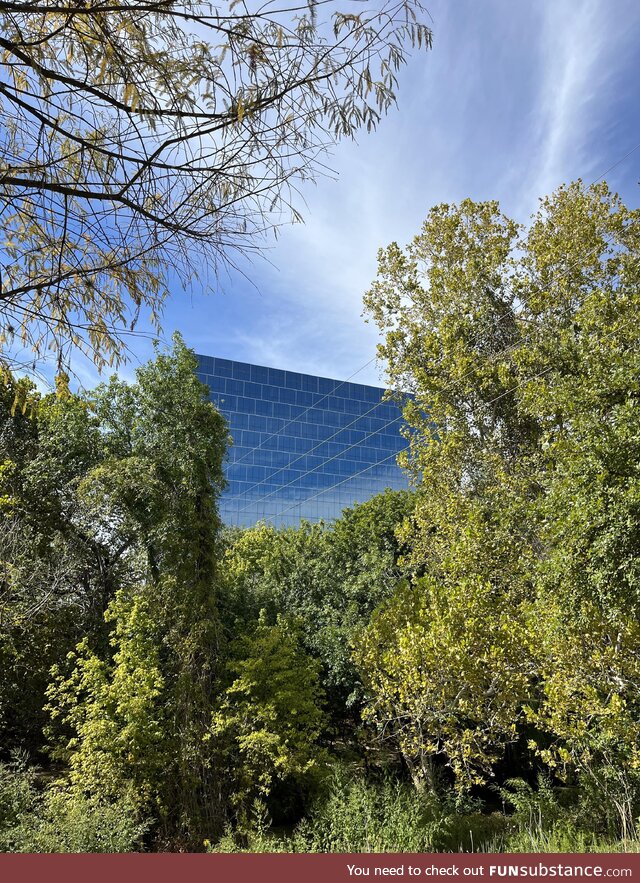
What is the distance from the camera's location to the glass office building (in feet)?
119

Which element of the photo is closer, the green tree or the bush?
the bush

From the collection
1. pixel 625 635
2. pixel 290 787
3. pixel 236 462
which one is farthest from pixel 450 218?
pixel 236 462

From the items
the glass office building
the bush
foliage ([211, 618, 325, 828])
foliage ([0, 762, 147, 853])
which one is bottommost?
the bush

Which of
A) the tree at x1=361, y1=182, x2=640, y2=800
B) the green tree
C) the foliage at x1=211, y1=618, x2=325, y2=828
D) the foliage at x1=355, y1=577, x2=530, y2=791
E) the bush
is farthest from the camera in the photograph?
the foliage at x1=211, y1=618, x2=325, y2=828

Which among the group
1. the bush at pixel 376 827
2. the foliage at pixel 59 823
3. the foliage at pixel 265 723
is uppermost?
the foliage at pixel 265 723

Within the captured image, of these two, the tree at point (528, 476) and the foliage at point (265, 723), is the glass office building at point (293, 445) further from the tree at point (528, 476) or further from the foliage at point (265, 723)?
the foliage at point (265, 723)

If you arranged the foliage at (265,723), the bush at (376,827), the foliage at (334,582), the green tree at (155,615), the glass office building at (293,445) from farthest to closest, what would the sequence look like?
the glass office building at (293,445), the foliage at (334,582), the foliage at (265,723), the green tree at (155,615), the bush at (376,827)

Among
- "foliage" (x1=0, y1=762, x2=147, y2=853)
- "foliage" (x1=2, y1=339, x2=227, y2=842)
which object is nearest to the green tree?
"foliage" (x1=2, y1=339, x2=227, y2=842)

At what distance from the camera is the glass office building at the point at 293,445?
1433 inches

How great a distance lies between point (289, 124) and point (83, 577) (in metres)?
9.01

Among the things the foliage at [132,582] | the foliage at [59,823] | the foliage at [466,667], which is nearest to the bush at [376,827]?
the foliage at [466,667]

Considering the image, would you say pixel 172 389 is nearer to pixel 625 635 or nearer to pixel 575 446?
pixel 575 446

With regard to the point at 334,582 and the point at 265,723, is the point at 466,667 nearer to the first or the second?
the point at 265,723

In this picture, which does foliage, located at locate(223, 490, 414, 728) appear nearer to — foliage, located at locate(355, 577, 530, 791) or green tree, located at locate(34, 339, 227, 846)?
green tree, located at locate(34, 339, 227, 846)
